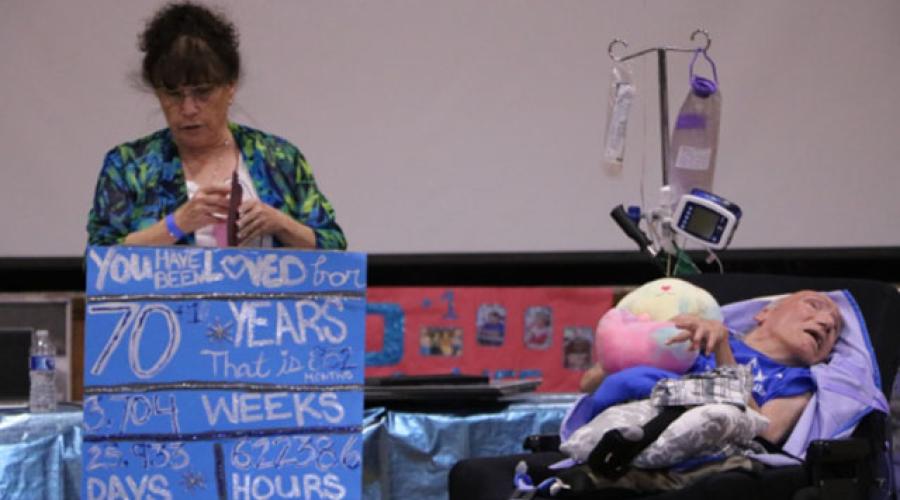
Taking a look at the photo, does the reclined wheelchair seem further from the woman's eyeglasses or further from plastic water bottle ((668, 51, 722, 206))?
the woman's eyeglasses

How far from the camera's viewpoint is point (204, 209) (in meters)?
2.67

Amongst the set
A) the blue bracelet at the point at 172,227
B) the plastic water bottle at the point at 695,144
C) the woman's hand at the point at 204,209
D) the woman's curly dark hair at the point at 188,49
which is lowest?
the blue bracelet at the point at 172,227

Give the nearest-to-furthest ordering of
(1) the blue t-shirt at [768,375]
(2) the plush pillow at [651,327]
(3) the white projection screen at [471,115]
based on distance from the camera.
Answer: (2) the plush pillow at [651,327] → (1) the blue t-shirt at [768,375] → (3) the white projection screen at [471,115]

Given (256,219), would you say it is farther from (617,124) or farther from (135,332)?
(617,124)

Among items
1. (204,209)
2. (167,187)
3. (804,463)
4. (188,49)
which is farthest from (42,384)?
(804,463)

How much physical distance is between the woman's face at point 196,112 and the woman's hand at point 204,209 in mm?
163

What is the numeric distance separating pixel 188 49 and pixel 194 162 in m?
0.23

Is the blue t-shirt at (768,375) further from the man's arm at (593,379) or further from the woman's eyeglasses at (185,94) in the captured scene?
the woman's eyeglasses at (185,94)

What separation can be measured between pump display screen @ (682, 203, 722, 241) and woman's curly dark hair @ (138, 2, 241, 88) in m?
1.00

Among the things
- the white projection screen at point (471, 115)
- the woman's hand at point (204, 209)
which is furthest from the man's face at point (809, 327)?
the white projection screen at point (471, 115)

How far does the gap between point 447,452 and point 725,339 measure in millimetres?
732

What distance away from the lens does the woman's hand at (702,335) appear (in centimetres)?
253

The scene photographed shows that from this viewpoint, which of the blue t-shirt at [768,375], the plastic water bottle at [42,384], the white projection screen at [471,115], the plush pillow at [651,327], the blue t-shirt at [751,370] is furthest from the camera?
the white projection screen at [471,115]

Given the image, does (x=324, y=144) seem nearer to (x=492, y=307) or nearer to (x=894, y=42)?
(x=492, y=307)
